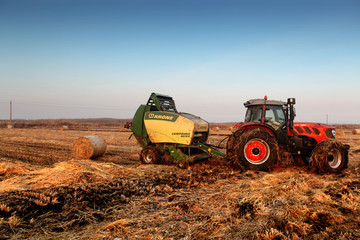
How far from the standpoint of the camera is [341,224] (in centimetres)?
342

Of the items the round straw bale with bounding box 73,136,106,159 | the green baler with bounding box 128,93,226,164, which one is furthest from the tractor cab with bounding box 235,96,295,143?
the round straw bale with bounding box 73,136,106,159

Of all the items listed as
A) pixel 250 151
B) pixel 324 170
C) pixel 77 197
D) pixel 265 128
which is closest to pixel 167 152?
pixel 250 151

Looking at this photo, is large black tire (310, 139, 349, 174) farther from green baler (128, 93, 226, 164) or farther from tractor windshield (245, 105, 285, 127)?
green baler (128, 93, 226, 164)

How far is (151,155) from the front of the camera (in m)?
8.36

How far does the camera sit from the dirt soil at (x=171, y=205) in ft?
10.7

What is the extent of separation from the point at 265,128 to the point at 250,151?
0.82 metres

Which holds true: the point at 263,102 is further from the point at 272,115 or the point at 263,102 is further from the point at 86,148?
the point at 86,148

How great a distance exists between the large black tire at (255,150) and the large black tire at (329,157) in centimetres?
101

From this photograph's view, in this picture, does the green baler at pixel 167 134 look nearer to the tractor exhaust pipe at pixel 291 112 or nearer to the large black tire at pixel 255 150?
the large black tire at pixel 255 150

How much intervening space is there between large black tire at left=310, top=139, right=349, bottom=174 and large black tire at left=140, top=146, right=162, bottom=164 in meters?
4.60

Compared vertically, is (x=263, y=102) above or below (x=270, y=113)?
above

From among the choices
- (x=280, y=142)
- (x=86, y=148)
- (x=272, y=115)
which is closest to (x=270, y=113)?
(x=272, y=115)

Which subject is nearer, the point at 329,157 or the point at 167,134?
the point at 329,157

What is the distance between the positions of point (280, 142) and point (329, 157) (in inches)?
51.8
